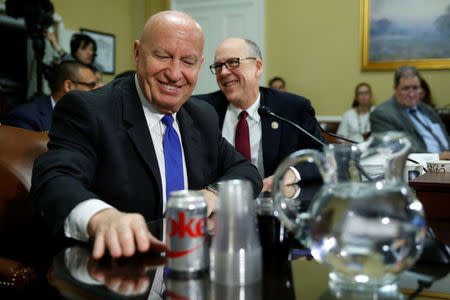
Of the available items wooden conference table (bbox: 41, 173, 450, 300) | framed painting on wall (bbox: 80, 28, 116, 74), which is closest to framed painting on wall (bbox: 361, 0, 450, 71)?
framed painting on wall (bbox: 80, 28, 116, 74)

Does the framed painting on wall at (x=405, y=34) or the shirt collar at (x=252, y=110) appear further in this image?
the framed painting on wall at (x=405, y=34)

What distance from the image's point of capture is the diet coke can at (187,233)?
2.41ft

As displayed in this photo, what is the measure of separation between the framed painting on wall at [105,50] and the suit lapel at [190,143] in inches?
176

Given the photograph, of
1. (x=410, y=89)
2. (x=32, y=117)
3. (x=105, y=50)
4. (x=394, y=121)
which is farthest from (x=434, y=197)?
(x=105, y=50)

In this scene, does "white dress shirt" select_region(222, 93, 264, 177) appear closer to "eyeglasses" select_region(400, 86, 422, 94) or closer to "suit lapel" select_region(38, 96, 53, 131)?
"suit lapel" select_region(38, 96, 53, 131)

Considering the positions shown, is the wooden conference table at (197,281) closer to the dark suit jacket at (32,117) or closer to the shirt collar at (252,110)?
the shirt collar at (252,110)

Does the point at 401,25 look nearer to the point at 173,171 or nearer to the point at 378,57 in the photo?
the point at 378,57

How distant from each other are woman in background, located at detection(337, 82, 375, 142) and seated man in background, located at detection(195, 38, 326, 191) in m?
3.36

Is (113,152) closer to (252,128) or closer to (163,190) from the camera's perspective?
(163,190)

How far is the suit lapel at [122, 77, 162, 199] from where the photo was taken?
135 centimetres

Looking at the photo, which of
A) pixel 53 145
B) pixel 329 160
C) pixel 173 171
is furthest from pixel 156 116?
pixel 329 160

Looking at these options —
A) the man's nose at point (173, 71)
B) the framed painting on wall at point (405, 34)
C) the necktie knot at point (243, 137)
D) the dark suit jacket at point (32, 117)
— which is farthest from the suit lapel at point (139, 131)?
the framed painting on wall at point (405, 34)

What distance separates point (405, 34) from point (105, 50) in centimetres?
362

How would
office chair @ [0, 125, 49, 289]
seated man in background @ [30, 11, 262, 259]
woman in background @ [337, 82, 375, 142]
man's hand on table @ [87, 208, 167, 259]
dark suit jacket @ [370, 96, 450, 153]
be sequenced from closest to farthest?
1. man's hand on table @ [87, 208, 167, 259]
2. seated man in background @ [30, 11, 262, 259]
3. office chair @ [0, 125, 49, 289]
4. dark suit jacket @ [370, 96, 450, 153]
5. woman in background @ [337, 82, 375, 142]
